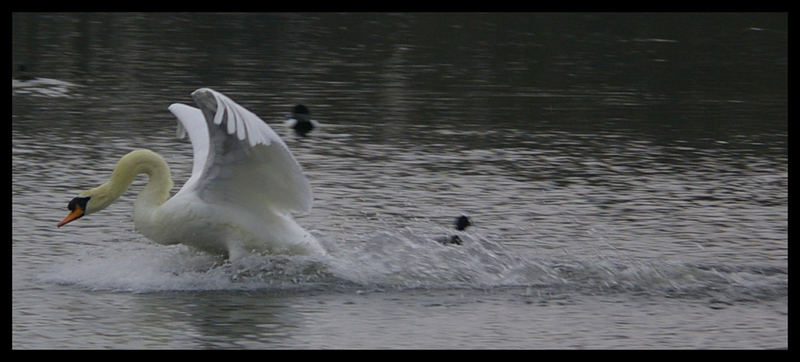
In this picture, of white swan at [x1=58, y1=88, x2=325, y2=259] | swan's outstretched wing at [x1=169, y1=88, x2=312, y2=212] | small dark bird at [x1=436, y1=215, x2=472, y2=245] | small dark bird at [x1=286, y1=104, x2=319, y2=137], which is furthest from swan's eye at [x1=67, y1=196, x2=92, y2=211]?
small dark bird at [x1=286, y1=104, x2=319, y2=137]

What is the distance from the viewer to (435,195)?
1219 cm

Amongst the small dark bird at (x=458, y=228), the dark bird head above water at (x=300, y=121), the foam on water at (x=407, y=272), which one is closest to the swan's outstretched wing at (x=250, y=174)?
the foam on water at (x=407, y=272)

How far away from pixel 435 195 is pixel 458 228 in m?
1.83

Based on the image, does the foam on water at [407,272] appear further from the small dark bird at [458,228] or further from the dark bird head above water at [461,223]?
the dark bird head above water at [461,223]

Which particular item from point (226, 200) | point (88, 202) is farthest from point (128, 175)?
point (226, 200)

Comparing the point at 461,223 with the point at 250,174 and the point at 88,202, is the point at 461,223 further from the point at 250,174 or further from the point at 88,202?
the point at 88,202

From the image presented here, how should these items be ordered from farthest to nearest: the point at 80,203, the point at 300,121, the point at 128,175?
1. the point at 300,121
2. the point at 128,175
3. the point at 80,203

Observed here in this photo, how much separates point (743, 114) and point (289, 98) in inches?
191

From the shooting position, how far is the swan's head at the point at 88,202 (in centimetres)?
942

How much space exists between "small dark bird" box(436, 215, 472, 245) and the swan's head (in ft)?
6.62

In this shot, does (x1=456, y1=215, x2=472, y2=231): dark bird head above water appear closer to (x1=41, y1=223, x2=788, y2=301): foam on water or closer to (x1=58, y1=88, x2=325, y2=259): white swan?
(x1=41, y1=223, x2=788, y2=301): foam on water

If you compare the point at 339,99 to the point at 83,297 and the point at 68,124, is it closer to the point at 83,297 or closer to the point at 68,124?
the point at 68,124

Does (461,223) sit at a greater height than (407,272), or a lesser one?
greater

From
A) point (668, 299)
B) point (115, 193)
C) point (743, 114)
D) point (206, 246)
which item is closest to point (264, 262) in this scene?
point (206, 246)
